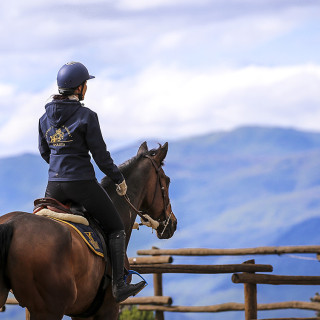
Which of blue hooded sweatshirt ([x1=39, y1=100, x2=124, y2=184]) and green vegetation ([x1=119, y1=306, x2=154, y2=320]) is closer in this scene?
blue hooded sweatshirt ([x1=39, y1=100, x2=124, y2=184])

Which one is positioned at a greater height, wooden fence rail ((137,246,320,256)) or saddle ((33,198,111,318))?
wooden fence rail ((137,246,320,256))

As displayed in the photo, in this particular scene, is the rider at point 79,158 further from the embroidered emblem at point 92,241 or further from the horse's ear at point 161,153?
the horse's ear at point 161,153

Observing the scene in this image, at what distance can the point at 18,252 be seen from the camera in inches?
196

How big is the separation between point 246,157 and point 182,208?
6.85m

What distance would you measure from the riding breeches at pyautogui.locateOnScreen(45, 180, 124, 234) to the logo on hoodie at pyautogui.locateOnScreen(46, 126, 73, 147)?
319 millimetres

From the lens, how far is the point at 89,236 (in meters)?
5.54

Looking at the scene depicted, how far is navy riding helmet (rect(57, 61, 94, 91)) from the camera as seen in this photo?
573cm

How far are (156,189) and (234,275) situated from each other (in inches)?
124

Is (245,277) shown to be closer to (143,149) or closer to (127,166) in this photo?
(143,149)

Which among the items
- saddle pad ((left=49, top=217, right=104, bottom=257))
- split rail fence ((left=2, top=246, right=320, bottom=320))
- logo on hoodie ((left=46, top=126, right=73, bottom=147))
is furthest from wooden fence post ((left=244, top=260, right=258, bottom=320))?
logo on hoodie ((left=46, top=126, right=73, bottom=147))

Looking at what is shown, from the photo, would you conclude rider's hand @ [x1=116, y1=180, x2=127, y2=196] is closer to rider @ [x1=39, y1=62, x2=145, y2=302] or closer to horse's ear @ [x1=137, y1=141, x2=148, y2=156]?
rider @ [x1=39, y1=62, x2=145, y2=302]

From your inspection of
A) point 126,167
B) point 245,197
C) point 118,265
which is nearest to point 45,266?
point 118,265

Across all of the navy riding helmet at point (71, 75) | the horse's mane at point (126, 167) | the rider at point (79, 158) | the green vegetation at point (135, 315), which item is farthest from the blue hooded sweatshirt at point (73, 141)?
the green vegetation at point (135, 315)

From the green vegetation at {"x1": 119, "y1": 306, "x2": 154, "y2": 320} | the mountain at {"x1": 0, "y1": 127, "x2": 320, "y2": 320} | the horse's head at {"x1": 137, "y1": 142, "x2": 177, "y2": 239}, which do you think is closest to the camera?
the horse's head at {"x1": 137, "y1": 142, "x2": 177, "y2": 239}
